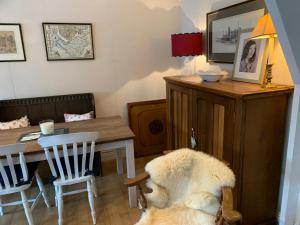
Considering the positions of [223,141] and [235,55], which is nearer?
[223,141]

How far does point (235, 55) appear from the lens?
220 cm

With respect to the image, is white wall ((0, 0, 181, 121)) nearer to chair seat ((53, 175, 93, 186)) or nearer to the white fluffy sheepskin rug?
chair seat ((53, 175, 93, 186))

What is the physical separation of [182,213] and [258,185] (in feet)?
2.25

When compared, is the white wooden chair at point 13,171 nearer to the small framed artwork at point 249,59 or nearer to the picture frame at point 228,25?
the small framed artwork at point 249,59

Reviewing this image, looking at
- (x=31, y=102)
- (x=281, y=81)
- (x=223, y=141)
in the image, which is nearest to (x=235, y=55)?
(x=281, y=81)

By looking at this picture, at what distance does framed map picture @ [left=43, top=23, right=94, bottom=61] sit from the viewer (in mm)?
3045

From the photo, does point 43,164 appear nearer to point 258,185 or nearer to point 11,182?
point 11,182

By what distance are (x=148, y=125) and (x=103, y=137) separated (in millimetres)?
1379

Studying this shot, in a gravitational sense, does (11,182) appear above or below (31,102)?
below

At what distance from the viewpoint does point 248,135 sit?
171 centimetres

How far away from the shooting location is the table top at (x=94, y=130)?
2.22 metres

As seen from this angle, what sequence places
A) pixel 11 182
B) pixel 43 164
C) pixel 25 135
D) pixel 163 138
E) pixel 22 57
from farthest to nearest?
pixel 163 138, pixel 43 164, pixel 22 57, pixel 25 135, pixel 11 182

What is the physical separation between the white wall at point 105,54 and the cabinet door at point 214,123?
1527 millimetres

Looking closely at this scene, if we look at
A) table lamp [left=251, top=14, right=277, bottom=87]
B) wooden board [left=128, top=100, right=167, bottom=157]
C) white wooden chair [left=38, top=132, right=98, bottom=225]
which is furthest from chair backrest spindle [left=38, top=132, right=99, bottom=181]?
table lamp [left=251, top=14, right=277, bottom=87]
